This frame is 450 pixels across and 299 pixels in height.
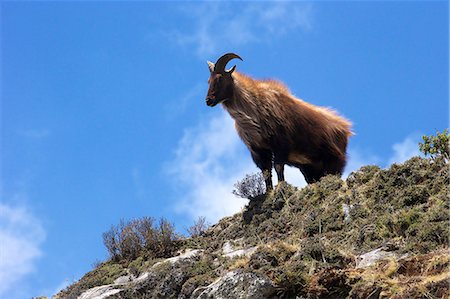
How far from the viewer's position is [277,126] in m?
16.1

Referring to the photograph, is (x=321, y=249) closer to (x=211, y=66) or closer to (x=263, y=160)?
(x=263, y=160)

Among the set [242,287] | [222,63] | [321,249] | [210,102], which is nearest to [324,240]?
[321,249]

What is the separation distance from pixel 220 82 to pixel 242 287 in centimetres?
699

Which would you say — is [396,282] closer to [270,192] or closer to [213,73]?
[270,192]

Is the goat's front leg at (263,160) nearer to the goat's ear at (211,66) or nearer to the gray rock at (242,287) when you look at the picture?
the goat's ear at (211,66)

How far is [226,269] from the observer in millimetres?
11953

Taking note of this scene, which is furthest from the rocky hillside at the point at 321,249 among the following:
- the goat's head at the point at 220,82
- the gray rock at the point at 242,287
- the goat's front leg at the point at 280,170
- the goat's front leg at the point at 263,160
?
the goat's head at the point at 220,82

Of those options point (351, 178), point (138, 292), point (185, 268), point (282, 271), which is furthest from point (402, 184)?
point (138, 292)

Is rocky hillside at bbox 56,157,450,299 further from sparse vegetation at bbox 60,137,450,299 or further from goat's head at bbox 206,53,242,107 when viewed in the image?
goat's head at bbox 206,53,242,107

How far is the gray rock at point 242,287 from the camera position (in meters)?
10.3

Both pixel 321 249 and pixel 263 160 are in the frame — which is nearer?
pixel 321 249

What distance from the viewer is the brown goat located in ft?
52.7

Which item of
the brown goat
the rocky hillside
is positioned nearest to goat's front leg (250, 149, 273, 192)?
the brown goat

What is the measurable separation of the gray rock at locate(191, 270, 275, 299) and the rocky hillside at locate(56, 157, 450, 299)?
15 millimetres
